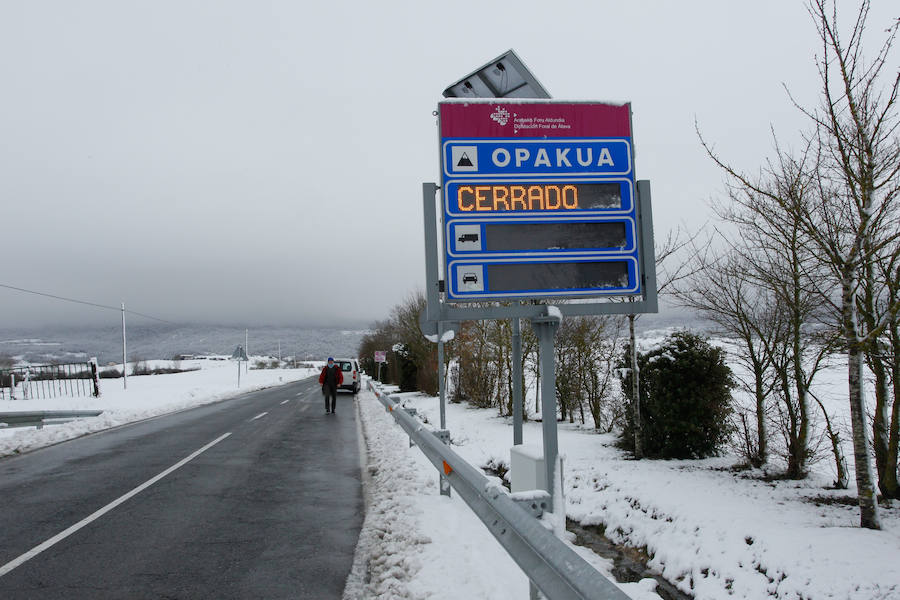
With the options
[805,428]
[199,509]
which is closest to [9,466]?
[199,509]

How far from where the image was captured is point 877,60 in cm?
538

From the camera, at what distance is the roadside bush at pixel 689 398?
9000mm

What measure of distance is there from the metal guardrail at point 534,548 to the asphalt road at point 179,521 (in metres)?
1.28

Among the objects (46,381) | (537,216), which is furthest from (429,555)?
(46,381)

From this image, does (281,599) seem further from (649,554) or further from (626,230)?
(626,230)

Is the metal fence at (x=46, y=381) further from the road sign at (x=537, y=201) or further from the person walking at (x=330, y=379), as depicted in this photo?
the road sign at (x=537, y=201)

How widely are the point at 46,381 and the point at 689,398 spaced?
1647 inches

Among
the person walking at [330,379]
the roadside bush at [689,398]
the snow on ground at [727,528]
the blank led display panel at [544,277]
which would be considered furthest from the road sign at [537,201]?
the person walking at [330,379]

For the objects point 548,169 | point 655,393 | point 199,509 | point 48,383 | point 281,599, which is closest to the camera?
point 281,599

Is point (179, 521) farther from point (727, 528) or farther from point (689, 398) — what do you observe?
point (689, 398)

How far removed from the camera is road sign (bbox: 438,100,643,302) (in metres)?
4.99

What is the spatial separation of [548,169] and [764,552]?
3741 millimetres

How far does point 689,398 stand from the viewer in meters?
9.02

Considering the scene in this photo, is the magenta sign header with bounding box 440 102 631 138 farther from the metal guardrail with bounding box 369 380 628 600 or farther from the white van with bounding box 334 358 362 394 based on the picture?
the white van with bounding box 334 358 362 394
